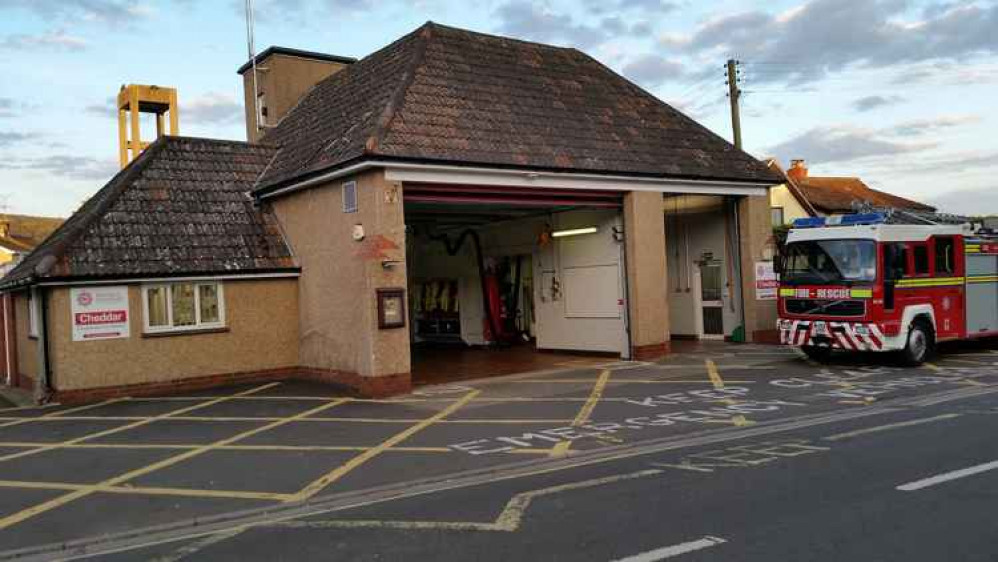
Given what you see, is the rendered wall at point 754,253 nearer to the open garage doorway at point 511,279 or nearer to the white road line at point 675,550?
the open garage doorway at point 511,279

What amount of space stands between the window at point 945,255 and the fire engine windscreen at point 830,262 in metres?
2.10

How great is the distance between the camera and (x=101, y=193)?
65.2 feet

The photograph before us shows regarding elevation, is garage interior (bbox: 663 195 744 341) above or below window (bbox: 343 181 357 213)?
below

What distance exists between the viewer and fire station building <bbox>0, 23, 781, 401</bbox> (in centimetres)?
1511

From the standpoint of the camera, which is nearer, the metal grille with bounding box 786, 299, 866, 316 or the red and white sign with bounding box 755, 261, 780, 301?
the metal grille with bounding box 786, 299, 866, 316

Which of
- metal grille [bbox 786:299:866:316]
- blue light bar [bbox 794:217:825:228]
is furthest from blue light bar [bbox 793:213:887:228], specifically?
metal grille [bbox 786:299:866:316]

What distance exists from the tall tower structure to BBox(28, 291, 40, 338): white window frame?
9.93 meters

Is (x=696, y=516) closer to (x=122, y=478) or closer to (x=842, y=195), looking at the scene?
(x=122, y=478)

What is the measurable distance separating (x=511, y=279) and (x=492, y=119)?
7.72 meters

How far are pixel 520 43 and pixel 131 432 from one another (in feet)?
43.6

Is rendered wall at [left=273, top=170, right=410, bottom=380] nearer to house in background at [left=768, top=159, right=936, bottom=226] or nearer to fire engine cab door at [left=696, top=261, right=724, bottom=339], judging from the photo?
fire engine cab door at [left=696, top=261, right=724, bottom=339]

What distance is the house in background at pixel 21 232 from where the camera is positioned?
172 feet

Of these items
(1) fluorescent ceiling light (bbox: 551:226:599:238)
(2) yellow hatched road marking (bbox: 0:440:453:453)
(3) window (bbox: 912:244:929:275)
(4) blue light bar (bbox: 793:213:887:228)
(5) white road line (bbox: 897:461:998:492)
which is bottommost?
(2) yellow hatched road marking (bbox: 0:440:453:453)

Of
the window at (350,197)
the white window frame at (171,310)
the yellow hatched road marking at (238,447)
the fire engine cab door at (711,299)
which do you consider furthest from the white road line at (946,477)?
the fire engine cab door at (711,299)
